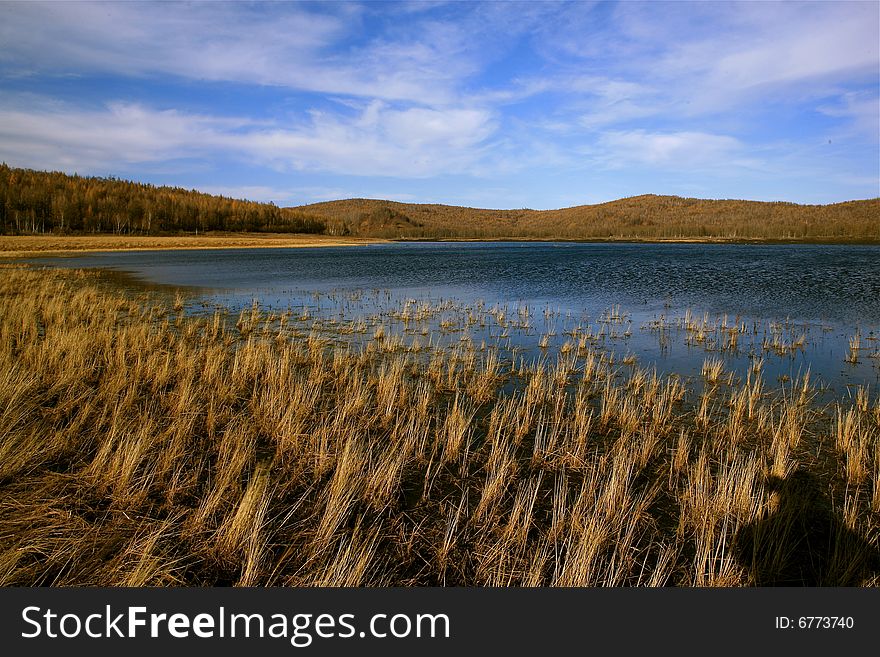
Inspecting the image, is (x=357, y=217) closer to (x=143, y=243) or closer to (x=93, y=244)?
(x=143, y=243)

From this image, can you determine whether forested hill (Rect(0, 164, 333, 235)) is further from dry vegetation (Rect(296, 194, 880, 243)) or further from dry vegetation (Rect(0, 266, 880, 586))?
dry vegetation (Rect(0, 266, 880, 586))

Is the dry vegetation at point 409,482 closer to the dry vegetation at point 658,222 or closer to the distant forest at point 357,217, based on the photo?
the distant forest at point 357,217

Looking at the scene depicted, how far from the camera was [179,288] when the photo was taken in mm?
24797

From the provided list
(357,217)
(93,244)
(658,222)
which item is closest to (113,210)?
(93,244)

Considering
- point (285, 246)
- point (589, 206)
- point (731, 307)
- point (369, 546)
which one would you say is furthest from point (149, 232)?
point (589, 206)

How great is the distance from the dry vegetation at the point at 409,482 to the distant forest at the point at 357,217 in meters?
94.9

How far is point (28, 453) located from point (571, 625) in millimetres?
5069

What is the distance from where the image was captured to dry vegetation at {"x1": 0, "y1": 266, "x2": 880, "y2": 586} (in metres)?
3.77

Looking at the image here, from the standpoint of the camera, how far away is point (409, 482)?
17.4 feet

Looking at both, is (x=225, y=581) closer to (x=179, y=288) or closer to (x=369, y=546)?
(x=369, y=546)

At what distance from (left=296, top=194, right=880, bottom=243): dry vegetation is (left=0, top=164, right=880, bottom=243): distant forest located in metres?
0.24

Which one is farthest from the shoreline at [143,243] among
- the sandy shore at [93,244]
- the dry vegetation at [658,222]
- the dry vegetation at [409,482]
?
the dry vegetation at [409,482]

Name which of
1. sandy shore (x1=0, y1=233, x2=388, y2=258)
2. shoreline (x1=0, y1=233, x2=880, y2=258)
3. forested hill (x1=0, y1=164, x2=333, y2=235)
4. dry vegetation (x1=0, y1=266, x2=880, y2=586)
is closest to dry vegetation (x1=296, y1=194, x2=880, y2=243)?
shoreline (x1=0, y1=233, x2=880, y2=258)

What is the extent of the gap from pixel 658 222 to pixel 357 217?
3826 inches
